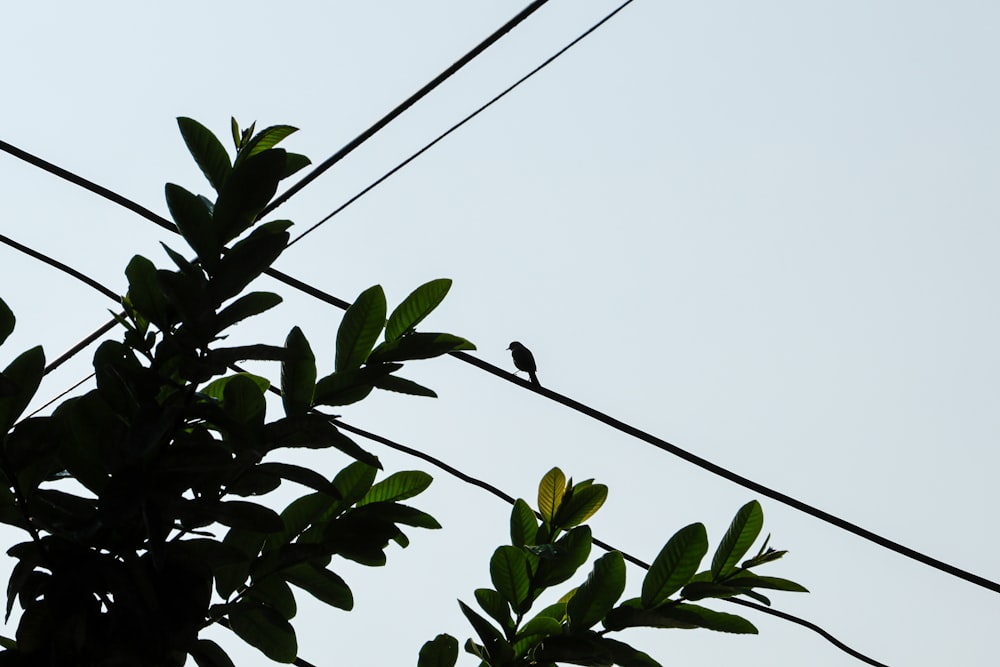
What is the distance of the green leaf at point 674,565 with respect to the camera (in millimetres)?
2205

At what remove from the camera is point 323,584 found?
2201mm

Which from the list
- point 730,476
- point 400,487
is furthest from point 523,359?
point 400,487

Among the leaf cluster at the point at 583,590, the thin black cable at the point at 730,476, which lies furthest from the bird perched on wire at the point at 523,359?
the leaf cluster at the point at 583,590

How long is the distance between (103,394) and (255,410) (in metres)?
0.27

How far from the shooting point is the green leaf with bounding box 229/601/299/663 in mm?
2068

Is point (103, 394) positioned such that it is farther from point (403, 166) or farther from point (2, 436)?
point (403, 166)

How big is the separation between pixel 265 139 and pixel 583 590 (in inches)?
45.1

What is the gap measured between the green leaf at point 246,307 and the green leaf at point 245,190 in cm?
13

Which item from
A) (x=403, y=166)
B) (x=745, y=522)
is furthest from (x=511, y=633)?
(x=403, y=166)

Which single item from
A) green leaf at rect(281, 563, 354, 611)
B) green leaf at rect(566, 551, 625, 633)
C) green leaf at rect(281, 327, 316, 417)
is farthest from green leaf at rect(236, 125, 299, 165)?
green leaf at rect(566, 551, 625, 633)

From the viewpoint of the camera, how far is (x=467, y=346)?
7.07 feet

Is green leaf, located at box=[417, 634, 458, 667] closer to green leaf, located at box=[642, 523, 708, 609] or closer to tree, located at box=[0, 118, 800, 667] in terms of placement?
tree, located at box=[0, 118, 800, 667]

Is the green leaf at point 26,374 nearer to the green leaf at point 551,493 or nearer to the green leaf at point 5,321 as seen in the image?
the green leaf at point 5,321

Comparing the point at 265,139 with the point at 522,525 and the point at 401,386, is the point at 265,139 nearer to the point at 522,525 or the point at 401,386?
the point at 401,386
